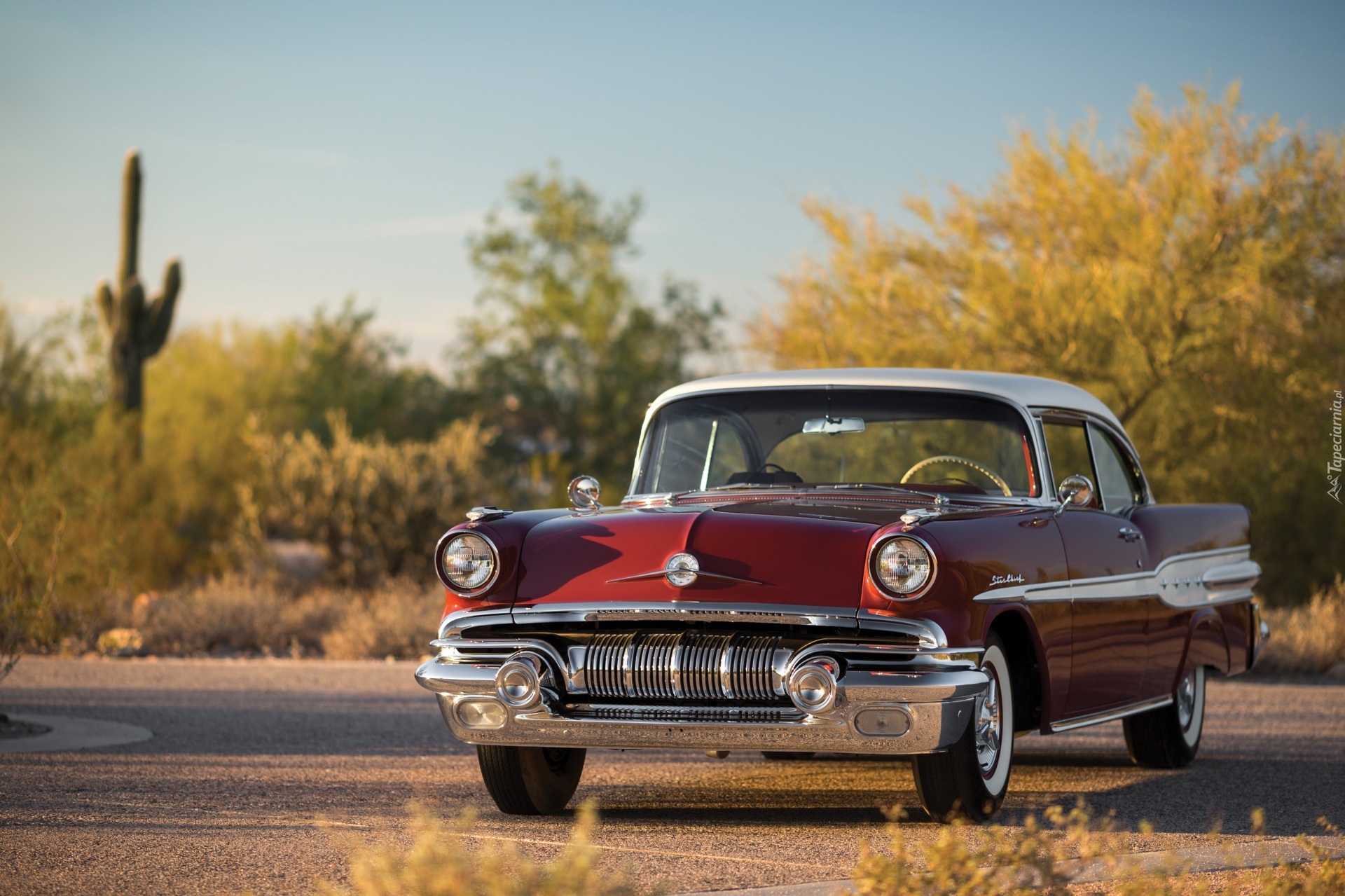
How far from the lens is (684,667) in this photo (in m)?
Result: 5.90

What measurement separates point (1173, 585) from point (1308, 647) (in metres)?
7.08

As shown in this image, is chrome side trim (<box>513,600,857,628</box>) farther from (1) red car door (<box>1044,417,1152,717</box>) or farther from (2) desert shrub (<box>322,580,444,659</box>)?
(2) desert shrub (<box>322,580,444,659</box>)

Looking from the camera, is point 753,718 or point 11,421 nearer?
point 753,718

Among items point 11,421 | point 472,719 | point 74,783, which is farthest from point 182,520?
point 472,719

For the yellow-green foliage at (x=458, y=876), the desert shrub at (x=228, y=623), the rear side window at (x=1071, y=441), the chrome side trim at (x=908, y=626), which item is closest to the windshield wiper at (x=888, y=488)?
the rear side window at (x=1071, y=441)

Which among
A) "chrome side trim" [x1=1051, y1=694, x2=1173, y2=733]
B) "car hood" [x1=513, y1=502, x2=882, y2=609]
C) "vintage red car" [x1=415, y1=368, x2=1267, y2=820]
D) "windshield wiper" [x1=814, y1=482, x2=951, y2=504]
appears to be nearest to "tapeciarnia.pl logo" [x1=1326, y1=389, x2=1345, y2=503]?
"chrome side trim" [x1=1051, y1=694, x2=1173, y2=733]

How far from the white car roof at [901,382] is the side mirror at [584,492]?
1.57ft

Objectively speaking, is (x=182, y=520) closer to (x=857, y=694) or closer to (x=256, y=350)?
(x=256, y=350)

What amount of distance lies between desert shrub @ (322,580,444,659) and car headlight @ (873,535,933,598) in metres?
9.64

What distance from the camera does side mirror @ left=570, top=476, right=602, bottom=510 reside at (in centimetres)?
735

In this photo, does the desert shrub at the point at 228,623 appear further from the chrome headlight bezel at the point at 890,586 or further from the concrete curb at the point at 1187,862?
the concrete curb at the point at 1187,862

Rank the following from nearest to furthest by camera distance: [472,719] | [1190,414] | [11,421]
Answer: [472,719] < [1190,414] < [11,421]

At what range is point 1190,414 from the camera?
57.1ft

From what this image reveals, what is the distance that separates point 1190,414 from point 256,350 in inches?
1044
